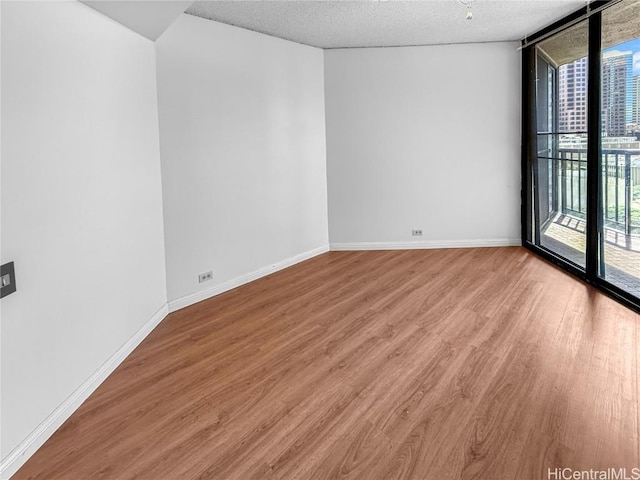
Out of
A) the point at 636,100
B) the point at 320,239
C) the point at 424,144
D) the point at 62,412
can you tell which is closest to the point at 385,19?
the point at 424,144

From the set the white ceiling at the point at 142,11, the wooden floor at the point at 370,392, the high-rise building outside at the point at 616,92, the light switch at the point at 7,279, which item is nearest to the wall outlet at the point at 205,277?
the wooden floor at the point at 370,392

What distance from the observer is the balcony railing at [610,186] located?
4.10 meters

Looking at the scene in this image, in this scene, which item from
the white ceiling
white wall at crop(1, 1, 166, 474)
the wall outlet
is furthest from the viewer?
the wall outlet

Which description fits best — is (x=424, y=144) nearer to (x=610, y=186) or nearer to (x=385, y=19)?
(x=385, y=19)

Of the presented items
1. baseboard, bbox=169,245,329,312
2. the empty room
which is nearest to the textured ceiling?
the empty room

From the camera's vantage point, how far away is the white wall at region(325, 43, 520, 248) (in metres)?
6.42

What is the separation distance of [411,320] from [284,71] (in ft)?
10.7

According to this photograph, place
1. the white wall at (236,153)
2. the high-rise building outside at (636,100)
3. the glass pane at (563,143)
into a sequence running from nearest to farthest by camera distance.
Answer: the high-rise building outside at (636,100), the white wall at (236,153), the glass pane at (563,143)

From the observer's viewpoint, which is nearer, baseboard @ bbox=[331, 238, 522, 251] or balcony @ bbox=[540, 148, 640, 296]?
balcony @ bbox=[540, 148, 640, 296]

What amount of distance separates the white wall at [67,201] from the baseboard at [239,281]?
1.97 ft

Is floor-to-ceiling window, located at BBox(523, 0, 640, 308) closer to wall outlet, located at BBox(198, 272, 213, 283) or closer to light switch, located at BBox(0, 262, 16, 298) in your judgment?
wall outlet, located at BBox(198, 272, 213, 283)

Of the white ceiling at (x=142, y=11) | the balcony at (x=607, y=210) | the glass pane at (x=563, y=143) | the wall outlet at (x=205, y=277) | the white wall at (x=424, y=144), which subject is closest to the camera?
the white ceiling at (x=142, y=11)

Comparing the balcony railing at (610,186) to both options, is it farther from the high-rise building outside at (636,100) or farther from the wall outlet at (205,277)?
the wall outlet at (205,277)

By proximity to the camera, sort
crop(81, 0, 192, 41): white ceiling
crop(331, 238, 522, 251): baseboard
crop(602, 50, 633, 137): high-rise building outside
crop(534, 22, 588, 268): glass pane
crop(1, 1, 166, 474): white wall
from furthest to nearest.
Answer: crop(331, 238, 522, 251): baseboard < crop(534, 22, 588, 268): glass pane < crop(602, 50, 633, 137): high-rise building outside < crop(81, 0, 192, 41): white ceiling < crop(1, 1, 166, 474): white wall
